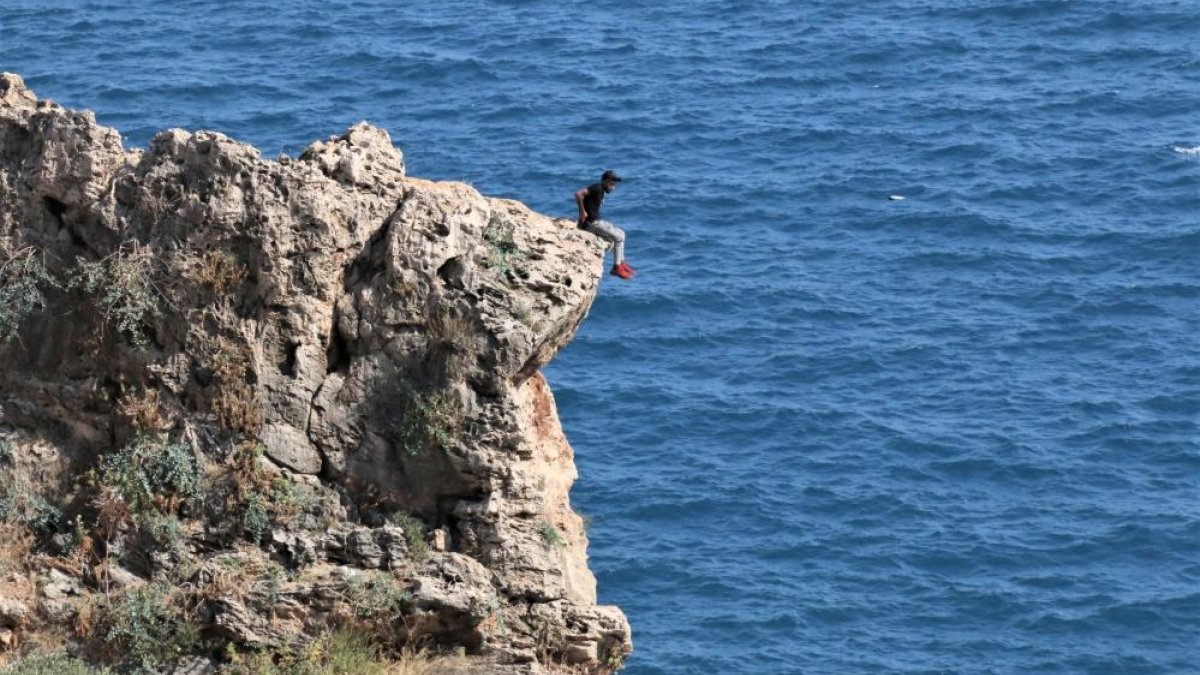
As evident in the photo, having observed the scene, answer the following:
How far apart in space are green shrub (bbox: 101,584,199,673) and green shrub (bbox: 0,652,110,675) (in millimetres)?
468

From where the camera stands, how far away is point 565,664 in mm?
26875

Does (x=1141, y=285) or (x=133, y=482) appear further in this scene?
(x=1141, y=285)

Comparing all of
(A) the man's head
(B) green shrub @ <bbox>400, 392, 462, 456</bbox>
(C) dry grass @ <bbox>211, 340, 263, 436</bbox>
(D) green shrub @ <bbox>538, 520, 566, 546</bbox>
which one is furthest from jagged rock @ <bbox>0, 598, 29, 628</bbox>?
(A) the man's head

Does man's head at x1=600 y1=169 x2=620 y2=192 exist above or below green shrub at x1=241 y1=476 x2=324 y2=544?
above

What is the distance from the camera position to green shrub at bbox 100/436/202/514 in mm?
26688

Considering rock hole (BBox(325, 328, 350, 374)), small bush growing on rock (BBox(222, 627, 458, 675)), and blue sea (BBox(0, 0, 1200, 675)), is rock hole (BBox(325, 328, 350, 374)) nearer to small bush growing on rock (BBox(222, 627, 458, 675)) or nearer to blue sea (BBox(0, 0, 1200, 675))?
small bush growing on rock (BBox(222, 627, 458, 675))

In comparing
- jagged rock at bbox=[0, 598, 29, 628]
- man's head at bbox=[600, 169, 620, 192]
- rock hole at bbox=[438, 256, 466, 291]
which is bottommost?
jagged rock at bbox=[0, 598, 29, 628]

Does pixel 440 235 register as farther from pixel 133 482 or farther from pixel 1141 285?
pixel 1141 285

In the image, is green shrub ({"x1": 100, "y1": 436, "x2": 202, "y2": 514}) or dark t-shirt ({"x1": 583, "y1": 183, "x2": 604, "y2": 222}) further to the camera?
dark t-shirt ({"x1": 583, "y1": 183, "x2": 604, "y2": 222})

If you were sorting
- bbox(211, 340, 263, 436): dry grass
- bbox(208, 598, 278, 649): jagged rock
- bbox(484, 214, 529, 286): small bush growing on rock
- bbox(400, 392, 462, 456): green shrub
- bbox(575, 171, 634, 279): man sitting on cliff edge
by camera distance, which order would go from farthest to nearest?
1. bbox(575, 171, 634, 279): man sitting on cliff edge
2. bbox(211, 340, 263, 436): dry grass
3. bbox(484, 214, 529, 286): small bush growing on rock
4. bbox(400, 392, 462, 456): green shrub
5. bbox(208, 598, 278, 649): jagged rock

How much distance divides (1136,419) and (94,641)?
217 ft

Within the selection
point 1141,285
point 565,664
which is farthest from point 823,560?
point 565,664

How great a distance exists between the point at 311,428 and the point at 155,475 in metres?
2.13

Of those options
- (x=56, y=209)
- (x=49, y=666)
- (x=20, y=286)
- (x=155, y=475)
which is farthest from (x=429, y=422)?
(x=56, y=209)
